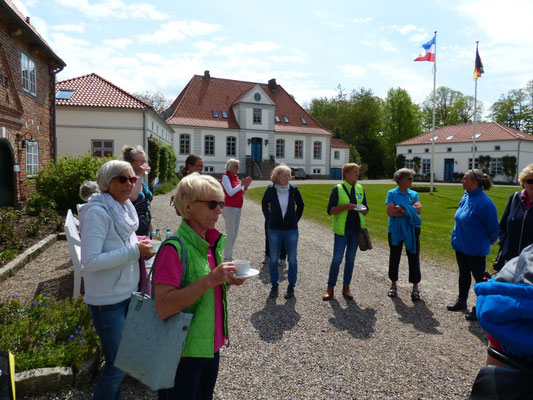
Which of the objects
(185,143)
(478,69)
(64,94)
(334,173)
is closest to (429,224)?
(478,69)

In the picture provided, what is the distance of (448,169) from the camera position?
49625 millimetres

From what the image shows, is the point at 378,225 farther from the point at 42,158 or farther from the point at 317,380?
the point at 42,158

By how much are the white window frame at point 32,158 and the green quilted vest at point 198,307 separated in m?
13.3

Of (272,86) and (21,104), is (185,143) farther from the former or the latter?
(21,104)

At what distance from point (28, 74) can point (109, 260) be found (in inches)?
529

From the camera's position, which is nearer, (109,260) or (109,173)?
(109,260)

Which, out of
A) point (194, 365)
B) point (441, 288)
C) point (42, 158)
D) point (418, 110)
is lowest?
point (441, 288)

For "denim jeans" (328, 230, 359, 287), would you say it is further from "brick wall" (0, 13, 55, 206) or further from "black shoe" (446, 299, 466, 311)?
"brick wall" (0, 13, 55, 206)

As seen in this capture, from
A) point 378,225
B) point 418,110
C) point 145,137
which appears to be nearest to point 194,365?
point 378,225

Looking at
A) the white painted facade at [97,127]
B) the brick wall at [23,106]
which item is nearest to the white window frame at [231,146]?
the white painted facade at [97,127]

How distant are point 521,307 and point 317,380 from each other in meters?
2.41

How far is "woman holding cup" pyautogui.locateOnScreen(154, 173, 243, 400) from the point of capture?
188 centimetres

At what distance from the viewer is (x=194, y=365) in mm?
2014

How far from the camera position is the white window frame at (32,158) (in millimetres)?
12961
